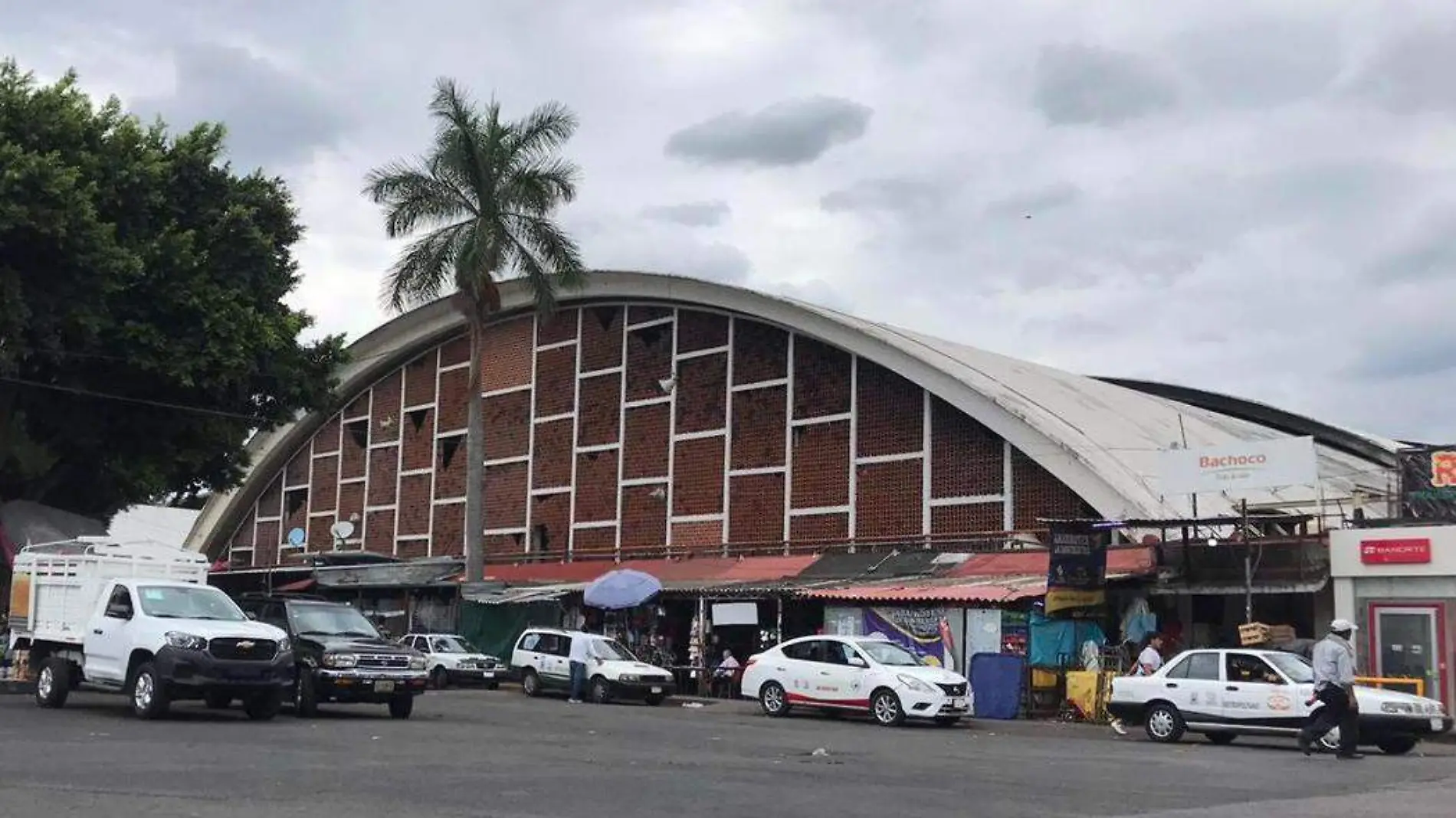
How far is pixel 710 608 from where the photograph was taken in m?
34.7

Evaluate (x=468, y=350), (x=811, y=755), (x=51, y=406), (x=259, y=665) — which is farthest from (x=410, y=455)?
(x=811, y=755)

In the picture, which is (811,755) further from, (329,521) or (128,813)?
(329,521)

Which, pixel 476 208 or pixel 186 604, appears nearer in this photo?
pixel 186 604

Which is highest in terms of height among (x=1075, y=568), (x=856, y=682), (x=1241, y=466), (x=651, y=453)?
(x=651, y=453)

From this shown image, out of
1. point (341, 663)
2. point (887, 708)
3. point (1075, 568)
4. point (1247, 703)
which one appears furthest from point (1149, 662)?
point (341, 663)

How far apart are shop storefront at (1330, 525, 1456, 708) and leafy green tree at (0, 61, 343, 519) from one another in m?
19.6

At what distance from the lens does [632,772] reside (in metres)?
13.9

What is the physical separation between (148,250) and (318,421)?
2568cm

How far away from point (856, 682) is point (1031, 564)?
671cm

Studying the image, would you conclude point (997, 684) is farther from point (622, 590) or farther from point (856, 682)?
point (622, 590)

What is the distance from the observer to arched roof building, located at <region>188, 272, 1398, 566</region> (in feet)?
110

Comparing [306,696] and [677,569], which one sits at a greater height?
[677,569]

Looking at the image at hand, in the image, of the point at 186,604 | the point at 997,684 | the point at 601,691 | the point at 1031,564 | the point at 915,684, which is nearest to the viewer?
the point at 186,604

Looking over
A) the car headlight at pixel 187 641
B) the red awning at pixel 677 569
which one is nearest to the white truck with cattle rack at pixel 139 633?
the car headlight at pixel 187 641
